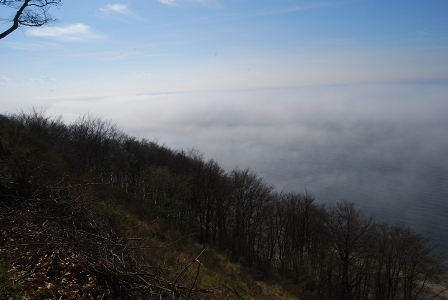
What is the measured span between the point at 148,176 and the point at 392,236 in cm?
3094

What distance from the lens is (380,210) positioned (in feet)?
261

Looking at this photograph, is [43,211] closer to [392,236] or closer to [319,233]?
[319,233]

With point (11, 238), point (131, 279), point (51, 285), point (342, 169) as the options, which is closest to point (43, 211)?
point (11, 238)

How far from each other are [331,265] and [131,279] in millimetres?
32247

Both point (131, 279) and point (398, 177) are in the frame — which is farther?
point (398, 177)

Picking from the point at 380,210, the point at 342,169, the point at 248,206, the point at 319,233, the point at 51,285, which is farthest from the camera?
the point at 342,169

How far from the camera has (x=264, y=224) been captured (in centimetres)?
4131

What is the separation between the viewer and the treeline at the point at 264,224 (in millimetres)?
31047

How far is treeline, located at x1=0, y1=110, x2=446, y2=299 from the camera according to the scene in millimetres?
31047

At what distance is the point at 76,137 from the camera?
139 ft

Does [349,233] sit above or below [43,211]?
below

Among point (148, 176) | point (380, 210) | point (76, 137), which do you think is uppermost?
point (76, 137)

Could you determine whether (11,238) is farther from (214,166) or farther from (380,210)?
(380,210)

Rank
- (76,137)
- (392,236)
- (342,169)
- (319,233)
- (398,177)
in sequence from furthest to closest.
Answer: (342,169) < (398,177) < (76,137) < (319,233) < (392,236)
